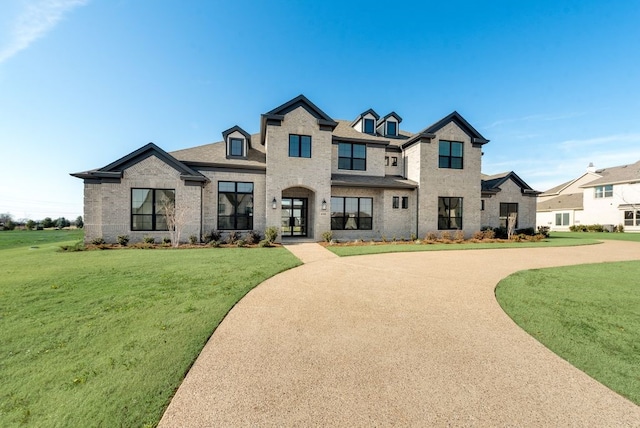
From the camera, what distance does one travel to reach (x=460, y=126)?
19438mm

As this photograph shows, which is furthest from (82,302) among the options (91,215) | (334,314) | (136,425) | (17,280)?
(91,215)

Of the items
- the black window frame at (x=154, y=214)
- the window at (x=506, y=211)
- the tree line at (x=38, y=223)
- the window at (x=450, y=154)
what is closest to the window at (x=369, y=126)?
the window at (x=450, y=154)

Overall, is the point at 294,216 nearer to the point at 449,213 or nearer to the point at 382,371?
the point at 449,213

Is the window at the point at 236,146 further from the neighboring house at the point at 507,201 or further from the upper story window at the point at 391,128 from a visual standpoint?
the neighboring house at the point at 507,201

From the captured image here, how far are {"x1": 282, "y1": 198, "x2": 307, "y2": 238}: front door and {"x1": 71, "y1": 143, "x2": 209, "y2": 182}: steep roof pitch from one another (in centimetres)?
606

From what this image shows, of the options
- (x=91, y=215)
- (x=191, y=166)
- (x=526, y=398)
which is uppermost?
(x=191, y=166)

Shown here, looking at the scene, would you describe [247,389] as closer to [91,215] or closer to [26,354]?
[26,354]

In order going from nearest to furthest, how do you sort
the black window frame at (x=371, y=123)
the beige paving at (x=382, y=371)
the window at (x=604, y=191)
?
the beige paving at (x=382, y=371)
the black window frame at (x=371, y=123)
the window at (x=604, y=191)

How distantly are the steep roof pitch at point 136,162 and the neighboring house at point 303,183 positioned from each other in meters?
0.05

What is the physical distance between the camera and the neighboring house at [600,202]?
30.1m

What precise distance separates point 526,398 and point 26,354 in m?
6.24

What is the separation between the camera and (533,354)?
3.79 m

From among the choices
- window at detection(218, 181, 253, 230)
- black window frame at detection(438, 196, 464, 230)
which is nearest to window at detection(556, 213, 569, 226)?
black window frame at detection(438, 196, 464, 230)

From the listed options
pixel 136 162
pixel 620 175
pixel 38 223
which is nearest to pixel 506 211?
pixel 620 175
